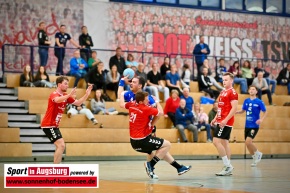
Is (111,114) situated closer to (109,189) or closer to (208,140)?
(208,140)

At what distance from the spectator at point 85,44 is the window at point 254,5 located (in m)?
9.87

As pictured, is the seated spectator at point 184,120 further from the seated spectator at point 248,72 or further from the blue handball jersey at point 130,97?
the blue handball jersey at point 130,97

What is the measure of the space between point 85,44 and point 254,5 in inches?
412

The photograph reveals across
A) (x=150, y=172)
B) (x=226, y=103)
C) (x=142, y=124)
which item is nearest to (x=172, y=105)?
(x=226, y=103)

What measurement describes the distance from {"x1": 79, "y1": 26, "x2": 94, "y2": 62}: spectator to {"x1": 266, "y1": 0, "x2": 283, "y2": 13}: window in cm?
1087

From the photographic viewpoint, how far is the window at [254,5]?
33.8m

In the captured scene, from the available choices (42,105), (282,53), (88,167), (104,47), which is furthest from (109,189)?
(282,53)

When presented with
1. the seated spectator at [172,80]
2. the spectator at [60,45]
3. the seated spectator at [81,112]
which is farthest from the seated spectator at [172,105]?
the spectator at [60,45]

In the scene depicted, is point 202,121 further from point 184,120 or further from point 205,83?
point 205,83

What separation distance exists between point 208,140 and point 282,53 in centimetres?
1070

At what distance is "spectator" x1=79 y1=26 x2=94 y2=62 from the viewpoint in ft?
88.2

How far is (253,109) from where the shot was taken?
19859 mm

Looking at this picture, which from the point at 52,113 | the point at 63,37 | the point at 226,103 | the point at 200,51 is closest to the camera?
the point at 52,113

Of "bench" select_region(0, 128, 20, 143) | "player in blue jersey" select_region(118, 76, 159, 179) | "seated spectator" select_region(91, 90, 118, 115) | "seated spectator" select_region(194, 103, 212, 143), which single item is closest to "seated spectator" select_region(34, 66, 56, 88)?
"seated spectator" select_region(91, 90, 118, 115)
